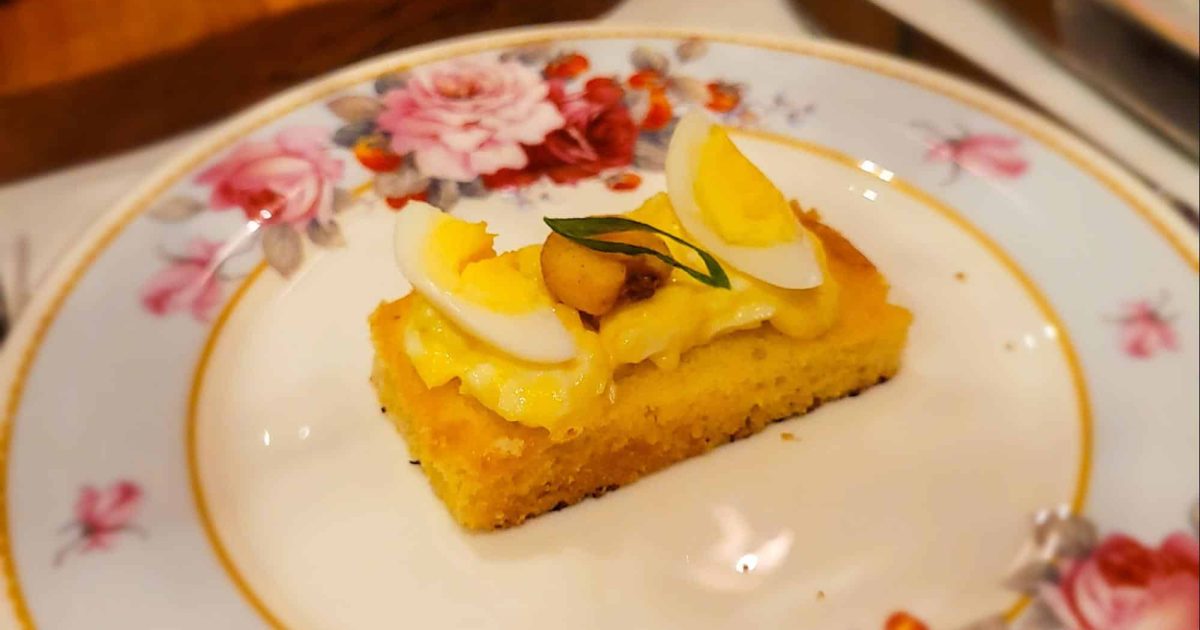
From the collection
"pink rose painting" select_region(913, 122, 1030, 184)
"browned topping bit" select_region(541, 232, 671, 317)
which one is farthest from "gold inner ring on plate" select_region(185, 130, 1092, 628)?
"browned topping bit" select_region(541, 232, 671, 317)

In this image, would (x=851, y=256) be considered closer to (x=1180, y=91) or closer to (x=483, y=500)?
(x=483, y=500)

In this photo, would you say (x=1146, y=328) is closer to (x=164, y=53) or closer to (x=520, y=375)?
(x=520, y=375)

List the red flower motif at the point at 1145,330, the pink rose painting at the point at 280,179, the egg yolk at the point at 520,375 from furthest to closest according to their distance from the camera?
1. the pink rose painting at the point at 280,179
2. the red flower motif at the point at 1145,330
3. the egg yolk at the point at 520,375

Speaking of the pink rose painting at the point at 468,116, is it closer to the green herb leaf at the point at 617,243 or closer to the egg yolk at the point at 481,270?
the egg yolk at the point at 481,270

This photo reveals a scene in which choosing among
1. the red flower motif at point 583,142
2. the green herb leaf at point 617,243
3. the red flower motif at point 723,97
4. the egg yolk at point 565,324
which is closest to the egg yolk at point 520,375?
the egg yolk at point 565,324

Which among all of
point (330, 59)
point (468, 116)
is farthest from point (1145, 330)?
point (330, 59)

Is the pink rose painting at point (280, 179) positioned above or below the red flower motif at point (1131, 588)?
below

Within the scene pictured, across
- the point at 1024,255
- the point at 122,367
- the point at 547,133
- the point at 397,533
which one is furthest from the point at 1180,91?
the point at 122,367
